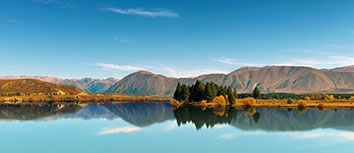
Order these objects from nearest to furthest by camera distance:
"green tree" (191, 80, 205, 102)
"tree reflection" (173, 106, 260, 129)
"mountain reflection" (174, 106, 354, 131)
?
1. "mountain reflection" (174, 106, 354, 131)
2. "tree reflection" (173, 106, 260, 129)
3. "green tree" (191, 80, 205, 102)

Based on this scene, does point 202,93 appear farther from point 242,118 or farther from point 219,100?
point 242,118

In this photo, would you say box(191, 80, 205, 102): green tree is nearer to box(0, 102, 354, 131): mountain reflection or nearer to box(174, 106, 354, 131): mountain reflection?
box(0, 102, 354, 131): mountain reflection

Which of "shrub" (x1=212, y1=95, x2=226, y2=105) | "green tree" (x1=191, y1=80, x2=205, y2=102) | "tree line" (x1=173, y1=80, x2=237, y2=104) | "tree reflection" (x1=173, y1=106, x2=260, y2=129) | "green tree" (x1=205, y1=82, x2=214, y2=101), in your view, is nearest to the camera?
"tree reflection" (x1=173, y1=106, x2=260, y2=129)

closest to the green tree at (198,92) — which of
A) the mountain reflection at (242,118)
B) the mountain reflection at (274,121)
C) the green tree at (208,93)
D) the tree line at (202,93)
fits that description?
the tree line at (202,93)

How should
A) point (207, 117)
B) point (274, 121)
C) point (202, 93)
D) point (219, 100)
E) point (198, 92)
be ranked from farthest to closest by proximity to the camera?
point (198, 92) → point (202, 93) → point (219, 100) → point (207, 117) → point (274, 121)

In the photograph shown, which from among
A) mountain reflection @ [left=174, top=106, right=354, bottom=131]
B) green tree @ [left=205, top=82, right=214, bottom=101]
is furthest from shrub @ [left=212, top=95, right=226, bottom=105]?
mountain reflection @ [left=174, top=106, right=354, bottom=131]

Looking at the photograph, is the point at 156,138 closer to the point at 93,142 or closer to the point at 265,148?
the point at 93,142

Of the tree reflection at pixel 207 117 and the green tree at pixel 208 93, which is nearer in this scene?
the tree reflection at pixel 207 117

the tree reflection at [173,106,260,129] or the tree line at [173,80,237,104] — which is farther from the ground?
the tree line at [173,80,237,104]

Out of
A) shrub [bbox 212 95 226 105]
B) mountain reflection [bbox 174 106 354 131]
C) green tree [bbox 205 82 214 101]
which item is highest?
green tree [bbox 205 82 214 101]

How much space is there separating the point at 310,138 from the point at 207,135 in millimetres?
21624

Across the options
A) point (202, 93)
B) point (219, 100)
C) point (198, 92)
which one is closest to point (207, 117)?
point (219, 100)

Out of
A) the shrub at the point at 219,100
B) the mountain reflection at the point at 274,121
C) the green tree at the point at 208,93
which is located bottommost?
the mountain reflection at the point at 274,121

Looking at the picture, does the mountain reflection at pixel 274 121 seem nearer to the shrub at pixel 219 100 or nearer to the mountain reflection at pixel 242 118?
the mountain reflection at pixel 242 118
